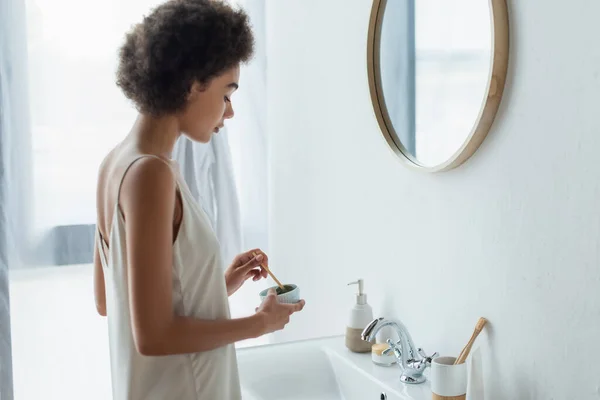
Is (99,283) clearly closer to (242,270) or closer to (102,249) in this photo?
(102,249)

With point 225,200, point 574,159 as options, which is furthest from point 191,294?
point 225,200

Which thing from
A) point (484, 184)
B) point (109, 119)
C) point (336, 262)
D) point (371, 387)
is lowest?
point (371, 387)

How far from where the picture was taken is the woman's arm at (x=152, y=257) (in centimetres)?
88

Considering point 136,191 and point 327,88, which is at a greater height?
point 327,88

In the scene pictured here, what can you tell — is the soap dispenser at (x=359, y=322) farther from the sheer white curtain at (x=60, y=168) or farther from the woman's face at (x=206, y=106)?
the sheer white curtain at (x=60, y=168)

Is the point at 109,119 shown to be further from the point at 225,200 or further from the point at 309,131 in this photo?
the point at 309,131

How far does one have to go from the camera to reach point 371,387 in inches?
50.6

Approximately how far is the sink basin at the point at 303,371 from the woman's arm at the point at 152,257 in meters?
0.47

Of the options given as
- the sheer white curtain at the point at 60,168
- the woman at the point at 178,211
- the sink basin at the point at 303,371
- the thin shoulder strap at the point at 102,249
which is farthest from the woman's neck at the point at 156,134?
the sheer white curtain at the point at 60,168

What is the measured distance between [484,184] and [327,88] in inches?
27.2

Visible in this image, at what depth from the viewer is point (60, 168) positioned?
193 centimetres

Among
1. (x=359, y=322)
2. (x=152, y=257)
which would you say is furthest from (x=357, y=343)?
(x=152, y=257)

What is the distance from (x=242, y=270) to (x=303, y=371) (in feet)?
1.04

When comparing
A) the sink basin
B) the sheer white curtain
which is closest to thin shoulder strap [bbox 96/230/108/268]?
the sink basin
